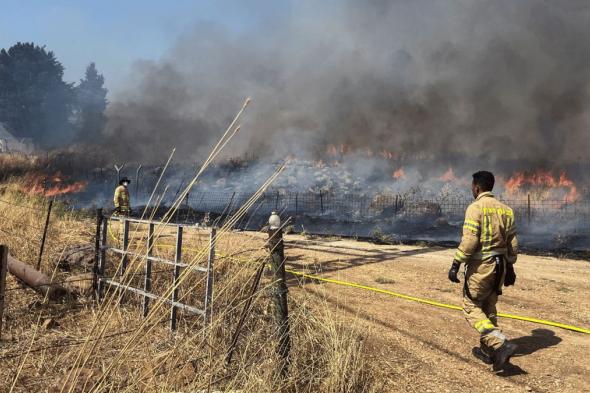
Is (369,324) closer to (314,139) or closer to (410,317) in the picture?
(410,317)

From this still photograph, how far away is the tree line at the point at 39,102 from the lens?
42.0 meters

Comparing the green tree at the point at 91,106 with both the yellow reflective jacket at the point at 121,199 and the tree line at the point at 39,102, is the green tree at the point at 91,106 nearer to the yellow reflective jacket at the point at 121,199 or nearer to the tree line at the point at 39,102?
the tree line at the point at 39,102

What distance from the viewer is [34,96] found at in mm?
44156

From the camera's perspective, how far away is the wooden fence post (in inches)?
121

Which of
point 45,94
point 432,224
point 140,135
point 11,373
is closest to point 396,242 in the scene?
point 432,224

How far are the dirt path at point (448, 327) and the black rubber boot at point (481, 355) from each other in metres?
0.06

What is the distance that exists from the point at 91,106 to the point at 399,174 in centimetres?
4168

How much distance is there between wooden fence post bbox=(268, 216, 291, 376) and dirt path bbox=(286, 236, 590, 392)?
2.87ft

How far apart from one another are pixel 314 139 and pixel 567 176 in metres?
15.3

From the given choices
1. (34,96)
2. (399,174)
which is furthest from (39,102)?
(399,174)

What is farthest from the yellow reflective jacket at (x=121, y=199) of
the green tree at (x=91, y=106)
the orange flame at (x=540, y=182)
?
the green tree at (x=91, y=106)

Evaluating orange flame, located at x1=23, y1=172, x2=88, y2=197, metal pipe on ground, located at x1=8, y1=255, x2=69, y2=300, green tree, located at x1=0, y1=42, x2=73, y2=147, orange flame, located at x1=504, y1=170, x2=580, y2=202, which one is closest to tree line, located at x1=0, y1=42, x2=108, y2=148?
green tree, located at x1=0, y1=42, x2=73, y2=147

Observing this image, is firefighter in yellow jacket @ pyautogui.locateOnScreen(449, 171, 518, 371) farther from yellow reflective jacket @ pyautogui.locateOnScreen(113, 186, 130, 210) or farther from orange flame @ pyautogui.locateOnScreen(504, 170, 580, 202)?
orange flame @ pyautogui.locateOnScreen(504, 170, 580, 202)

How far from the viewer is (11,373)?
10.6 feet
